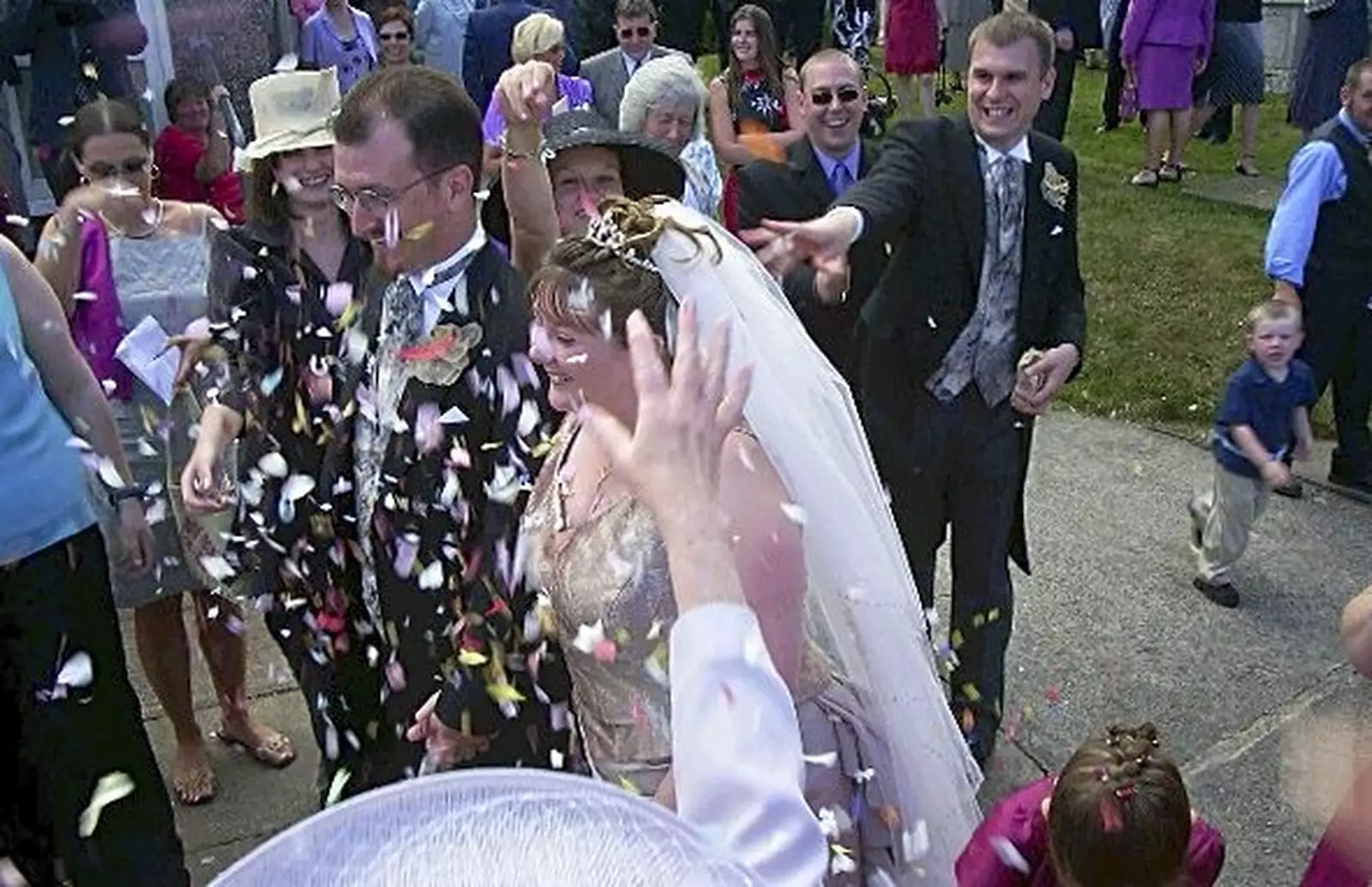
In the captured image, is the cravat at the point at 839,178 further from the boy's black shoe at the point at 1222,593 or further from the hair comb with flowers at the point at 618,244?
the hair comb with flowers at the point at 618,244

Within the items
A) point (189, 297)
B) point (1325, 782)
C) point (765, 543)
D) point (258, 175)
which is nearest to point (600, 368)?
point (765, 543)

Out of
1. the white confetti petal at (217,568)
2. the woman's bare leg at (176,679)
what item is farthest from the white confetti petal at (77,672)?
the woman's bare leg at (176,679)

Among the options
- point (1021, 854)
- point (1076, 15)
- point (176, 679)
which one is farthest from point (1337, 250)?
point (1076, 15)

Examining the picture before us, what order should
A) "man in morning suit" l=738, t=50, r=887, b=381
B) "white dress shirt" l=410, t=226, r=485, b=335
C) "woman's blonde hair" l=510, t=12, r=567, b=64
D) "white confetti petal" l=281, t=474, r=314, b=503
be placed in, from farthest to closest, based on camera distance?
1. "woman's blonde hair" l=510, t=12, r=567, b=64
2. "man in morning suit" l=738, t=50, r=887, b=381
3. "white confetti petal" l=281, t=474, r=314, b=503
4. "white dress shirt" l=410, t=226, r=485, b=335

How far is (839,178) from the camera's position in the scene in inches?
189

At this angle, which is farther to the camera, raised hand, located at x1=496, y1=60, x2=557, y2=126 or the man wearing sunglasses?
the man wearing sunglasses

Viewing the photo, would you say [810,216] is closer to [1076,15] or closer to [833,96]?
[833,96]

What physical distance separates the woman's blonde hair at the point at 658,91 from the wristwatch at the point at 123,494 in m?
2.17

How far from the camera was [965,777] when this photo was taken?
110 inches

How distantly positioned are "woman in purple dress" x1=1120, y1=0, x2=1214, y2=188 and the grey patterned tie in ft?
22.6

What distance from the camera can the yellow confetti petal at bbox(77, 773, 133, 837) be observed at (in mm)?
3303

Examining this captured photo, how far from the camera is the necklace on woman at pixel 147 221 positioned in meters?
4.17

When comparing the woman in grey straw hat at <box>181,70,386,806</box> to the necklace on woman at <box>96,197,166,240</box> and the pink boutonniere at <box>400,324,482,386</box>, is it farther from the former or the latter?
the necklace on woman at <box>96,197,166,240</box>

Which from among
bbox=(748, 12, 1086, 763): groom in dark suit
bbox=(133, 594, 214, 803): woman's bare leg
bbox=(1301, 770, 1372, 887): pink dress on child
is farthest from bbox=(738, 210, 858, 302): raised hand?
bbox=(133, 594, 214, 803): woman's bare leg
